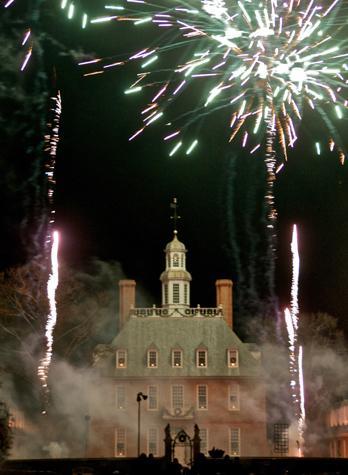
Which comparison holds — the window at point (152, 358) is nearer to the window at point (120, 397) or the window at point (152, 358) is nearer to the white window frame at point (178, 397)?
the white window frame at point (178, 397)

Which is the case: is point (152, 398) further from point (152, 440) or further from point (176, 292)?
point (176, 292)

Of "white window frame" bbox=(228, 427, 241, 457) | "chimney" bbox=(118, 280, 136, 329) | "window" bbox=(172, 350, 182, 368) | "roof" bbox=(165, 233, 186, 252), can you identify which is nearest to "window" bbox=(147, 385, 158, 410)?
"window" bbox=(172, 350, 182, 368)

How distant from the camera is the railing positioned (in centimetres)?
6438

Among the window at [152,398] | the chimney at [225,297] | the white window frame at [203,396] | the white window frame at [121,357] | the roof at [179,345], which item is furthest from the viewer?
the chimney at [225,297]

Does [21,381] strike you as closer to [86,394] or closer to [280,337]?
[86,394]

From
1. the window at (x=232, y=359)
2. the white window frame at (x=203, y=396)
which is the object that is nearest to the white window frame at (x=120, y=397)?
the white window frame at (x=203, y=396)

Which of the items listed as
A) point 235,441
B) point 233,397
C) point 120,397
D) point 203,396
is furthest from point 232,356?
point 120,397

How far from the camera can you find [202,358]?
2446 inches

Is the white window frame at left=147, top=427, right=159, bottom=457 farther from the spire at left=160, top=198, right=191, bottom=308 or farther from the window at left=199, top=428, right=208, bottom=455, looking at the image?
the spire at left=160, top=198, right=191, bottom=308

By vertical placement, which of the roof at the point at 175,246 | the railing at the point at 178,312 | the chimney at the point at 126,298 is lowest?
the railing at the point at 178,312

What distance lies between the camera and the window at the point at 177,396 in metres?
60.6

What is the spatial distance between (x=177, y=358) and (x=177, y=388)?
211 cm

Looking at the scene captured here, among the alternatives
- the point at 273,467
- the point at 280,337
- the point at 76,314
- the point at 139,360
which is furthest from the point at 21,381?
the point at 273,467

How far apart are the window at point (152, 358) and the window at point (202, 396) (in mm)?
3343
